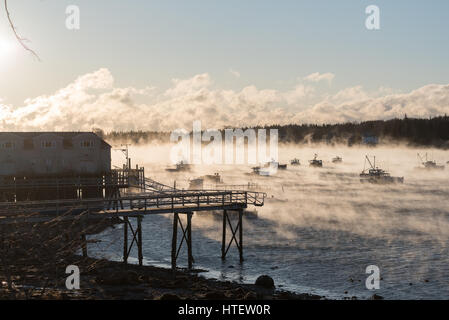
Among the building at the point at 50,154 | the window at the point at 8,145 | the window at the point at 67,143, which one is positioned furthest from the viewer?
the window at the point at 67,143

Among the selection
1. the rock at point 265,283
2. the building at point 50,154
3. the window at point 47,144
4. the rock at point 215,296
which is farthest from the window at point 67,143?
the rock at point 215,296

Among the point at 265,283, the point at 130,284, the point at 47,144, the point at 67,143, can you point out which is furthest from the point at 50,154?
the point at 265,283

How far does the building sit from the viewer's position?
218 ft

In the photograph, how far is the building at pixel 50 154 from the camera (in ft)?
218

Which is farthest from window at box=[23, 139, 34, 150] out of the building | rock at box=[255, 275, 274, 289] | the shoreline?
rock at box=[255, 275, 274, 289]

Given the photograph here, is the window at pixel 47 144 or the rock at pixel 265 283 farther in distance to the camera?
the window at pixel 47 144

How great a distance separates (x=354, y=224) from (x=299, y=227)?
34.7 feet

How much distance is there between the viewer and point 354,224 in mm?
87438

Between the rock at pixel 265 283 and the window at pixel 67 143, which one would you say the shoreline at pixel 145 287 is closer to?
the rock at pixel 265 283

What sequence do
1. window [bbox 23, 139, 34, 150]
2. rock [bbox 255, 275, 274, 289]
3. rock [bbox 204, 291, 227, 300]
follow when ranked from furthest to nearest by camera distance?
window [bbox 23, 139, 34, 150]
rock [bbox 255, 275, 274, 289]
rock [bbox 204, 291, 227, 300]

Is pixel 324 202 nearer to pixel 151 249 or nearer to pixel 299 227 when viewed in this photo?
pixel 299 227

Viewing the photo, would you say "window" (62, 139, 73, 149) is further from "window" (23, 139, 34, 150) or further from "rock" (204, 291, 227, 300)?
"rock" (204, 291, 227, 300)
